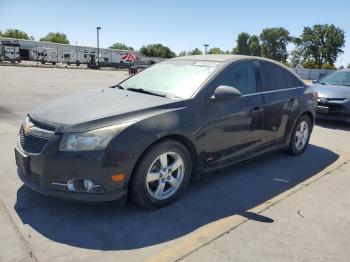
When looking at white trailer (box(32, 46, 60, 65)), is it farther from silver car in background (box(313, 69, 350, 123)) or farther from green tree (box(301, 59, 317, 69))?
silver car in background (box(313, 69, 350, 123))

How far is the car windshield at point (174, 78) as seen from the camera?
4.43 m

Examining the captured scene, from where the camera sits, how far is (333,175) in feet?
17.8

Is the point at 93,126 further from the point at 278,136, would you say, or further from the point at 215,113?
the point at 278,136

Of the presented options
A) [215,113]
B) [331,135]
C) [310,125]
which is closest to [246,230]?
[215,113]

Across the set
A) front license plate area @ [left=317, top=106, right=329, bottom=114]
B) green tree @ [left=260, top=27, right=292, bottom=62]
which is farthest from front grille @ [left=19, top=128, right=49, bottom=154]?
green tree @ [left=260, top=27, right=292, bottom=62]

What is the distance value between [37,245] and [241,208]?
2.10 meters

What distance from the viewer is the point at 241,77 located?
16.3ft

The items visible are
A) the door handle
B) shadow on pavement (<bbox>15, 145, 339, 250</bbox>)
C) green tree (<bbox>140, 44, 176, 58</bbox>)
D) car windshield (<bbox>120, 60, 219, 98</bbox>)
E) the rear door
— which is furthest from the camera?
green tree (<bbox>140, 44, 176, 58</bbox>)

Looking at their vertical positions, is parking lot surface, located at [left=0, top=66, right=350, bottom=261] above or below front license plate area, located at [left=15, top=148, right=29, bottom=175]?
below

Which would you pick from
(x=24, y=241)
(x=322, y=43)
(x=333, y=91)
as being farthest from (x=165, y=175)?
(x=322, y=43)

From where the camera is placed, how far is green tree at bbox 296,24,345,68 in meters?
81.0

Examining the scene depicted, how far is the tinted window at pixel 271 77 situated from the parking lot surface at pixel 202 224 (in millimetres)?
1265

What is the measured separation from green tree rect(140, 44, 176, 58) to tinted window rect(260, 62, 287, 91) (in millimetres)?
97819

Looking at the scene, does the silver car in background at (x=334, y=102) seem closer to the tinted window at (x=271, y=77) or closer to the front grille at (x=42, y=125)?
the tinted window at (x=271, y=77)
